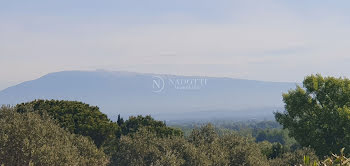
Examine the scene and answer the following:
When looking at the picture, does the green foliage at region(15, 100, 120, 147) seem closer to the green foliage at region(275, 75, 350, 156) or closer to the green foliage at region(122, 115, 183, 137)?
the green foliage at region(122, 115, 183, 137)

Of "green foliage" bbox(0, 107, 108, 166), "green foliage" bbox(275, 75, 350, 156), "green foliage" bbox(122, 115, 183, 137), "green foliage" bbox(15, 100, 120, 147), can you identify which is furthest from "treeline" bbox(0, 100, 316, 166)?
"green foliage" bbox(122, 115, 183, 137)

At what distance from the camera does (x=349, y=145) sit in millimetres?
47938

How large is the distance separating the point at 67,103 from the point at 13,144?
1333 inches

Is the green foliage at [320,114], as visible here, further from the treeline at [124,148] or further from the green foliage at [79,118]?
the green foliage at [79,118]

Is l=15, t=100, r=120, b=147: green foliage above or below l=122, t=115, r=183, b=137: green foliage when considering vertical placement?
above

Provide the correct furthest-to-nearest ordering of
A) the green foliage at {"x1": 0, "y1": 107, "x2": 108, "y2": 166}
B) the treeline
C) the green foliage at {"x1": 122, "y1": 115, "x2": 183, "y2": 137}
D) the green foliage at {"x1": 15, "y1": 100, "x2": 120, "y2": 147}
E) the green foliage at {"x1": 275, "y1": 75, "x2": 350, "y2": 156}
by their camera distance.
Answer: the green foliage at {"x1": 122, "y1": 115, "x2": 183, "y2": 137}, the green foliage at {"x1": 15, "y1": 100, "x2": 120, "y2": 147}, the green foliage at {"x1": 275, "y1": 75, "x2": 350, "y2": 156}, the treeline, the green foliage at {"x1": 0, "y1": 107, "x2": 108, "y2": 166}

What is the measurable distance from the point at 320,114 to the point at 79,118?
120ft

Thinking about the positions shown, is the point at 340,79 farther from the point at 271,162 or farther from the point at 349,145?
the point at 271,162

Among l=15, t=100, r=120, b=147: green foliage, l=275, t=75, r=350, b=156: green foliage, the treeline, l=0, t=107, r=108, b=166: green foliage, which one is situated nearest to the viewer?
l=0, t=107, r=108, b=166: green foliage

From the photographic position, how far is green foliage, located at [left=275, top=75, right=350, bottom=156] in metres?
48.9

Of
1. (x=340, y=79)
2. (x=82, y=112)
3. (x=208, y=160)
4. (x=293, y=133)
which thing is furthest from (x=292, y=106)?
(x=82, y=112)

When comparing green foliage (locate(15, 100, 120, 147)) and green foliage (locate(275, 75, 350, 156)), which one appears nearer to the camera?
green foliage (locate(275, 75, 350, 156))

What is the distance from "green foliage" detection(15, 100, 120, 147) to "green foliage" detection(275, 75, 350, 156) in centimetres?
2799

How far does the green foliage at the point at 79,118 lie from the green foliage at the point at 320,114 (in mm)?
27990
